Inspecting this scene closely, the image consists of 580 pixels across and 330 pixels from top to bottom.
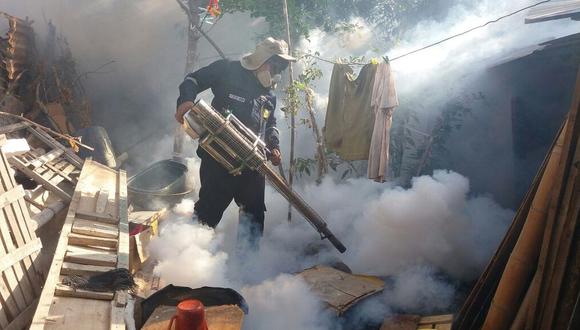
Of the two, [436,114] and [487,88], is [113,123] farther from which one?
[487,88]

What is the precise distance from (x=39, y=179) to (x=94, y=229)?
119 cm

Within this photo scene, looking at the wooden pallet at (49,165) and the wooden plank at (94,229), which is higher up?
the wooden pallet at (49,165)

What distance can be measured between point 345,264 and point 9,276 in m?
3.86

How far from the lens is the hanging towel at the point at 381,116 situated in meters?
6.06

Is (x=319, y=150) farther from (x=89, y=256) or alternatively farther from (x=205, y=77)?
(x=89, y=256)

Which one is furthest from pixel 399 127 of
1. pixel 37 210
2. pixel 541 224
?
pixel 37 210

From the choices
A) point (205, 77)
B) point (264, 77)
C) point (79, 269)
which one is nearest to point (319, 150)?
point (264, 77)

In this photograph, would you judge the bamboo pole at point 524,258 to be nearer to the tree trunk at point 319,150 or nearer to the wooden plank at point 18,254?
the wooden plank at point 18,254

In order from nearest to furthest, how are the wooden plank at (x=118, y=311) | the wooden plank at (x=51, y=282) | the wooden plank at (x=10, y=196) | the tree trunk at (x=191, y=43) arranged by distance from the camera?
the wooden plank at (x=51, y=282) → the wooden plank at (x=118, y=311) → the wooden plank at (x=10, y=196) → the tree trunk at (x=191, y=43)

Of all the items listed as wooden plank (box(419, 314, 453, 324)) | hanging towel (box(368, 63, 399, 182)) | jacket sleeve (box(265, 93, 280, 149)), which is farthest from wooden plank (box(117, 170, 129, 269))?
hanging towel (box(368, 63, 399, 182))

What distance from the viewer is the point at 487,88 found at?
6.90m

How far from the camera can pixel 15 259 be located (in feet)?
11.3

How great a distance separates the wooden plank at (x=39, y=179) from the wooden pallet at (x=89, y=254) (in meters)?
0.12

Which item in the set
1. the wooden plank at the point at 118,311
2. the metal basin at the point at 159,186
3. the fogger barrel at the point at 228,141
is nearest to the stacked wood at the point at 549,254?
the wooden plank at the point at 118,311
